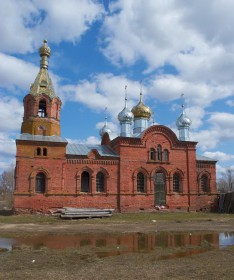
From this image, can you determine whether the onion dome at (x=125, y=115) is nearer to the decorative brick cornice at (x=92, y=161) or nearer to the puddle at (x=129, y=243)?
the decorative brick cornice at (x=92, y=161)

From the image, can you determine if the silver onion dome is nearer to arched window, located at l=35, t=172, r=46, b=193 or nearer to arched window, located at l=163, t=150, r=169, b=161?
arched window, located at l=163, t=150, r=169, b=161

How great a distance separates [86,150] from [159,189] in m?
6.92

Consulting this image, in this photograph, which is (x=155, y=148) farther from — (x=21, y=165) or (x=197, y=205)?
(x=21, y=165)

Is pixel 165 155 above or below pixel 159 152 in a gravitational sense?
below

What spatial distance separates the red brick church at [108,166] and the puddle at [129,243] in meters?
11.1

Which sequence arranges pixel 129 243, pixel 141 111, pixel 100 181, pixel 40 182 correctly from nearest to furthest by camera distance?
pixel 129 243, pixel 40 182, pixel 100 181, pixel 141 111

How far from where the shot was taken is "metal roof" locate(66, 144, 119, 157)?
26.6 meters

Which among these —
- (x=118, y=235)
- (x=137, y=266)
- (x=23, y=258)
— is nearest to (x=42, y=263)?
(x=23, y=258)

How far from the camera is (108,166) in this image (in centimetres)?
2708

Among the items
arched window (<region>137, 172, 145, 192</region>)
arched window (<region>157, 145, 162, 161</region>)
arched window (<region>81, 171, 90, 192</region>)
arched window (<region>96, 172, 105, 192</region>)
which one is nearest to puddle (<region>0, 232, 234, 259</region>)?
arched window (<region>81, 171, 90, 192</region>)

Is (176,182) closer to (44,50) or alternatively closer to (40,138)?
(40,138)

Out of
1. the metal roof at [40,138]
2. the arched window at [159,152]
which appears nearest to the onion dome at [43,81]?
the metal roof at [40,138]

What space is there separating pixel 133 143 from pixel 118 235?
1419 centimetres

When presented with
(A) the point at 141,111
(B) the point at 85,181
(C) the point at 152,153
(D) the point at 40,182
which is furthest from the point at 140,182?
(D) the point at 40,182
